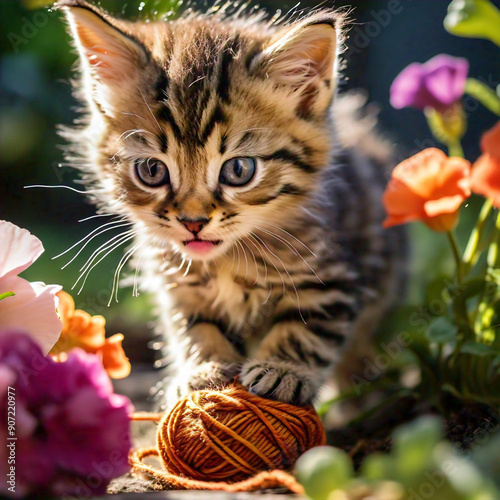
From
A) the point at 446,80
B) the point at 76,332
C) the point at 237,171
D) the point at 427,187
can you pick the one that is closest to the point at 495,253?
the point at 427,187

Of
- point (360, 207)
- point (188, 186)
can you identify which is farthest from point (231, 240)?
point (360, 207)

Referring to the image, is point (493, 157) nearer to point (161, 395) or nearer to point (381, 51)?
point (161, 395)

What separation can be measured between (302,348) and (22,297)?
0.52 metres

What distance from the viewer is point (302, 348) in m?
1.06

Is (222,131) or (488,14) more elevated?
(488,14)

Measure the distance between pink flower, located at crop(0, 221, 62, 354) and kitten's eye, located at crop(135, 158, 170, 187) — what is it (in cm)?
31

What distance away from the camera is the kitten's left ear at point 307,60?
3.12ft

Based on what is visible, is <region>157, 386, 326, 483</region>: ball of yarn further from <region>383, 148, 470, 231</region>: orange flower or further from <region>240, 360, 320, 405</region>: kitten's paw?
<region>383, 148, 470, 231</region>: orange flower

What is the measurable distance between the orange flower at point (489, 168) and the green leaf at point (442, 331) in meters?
0.26

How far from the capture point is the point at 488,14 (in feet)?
2.63

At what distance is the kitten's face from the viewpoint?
0.95m

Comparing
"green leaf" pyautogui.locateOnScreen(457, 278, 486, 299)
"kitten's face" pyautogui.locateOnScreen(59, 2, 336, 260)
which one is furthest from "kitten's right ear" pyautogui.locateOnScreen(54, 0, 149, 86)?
"green leaf" pyautogui.locateOnScreen(457, 278, 486, 299)

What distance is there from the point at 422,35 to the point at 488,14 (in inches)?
33.8

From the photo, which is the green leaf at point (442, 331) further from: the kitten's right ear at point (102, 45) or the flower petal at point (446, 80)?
the kitten's right ear at point (102, 45)
